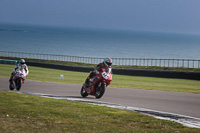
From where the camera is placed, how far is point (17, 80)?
17.5 metres

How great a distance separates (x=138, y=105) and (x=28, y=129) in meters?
5.52

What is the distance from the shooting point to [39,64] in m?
46.2

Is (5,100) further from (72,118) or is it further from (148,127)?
(148,127)

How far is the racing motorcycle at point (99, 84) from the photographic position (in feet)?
46.1

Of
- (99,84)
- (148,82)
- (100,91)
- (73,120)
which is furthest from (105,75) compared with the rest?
(148,82)

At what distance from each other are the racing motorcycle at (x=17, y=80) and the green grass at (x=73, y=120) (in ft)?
20.9

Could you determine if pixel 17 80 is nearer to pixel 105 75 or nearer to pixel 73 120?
pixel 105 75

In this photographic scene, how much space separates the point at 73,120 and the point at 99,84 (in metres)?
5.76

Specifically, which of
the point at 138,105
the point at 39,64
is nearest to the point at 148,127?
the point at 138,105

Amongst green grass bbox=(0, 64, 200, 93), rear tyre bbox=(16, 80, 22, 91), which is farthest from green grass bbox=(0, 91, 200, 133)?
green grass bbox=(0, 64, 200, 93)

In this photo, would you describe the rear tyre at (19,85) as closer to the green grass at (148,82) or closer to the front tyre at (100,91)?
the front tyre at (100,91)

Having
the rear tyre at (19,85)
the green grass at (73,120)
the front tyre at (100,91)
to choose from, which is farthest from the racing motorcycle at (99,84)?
the rear tyre at (19,85)

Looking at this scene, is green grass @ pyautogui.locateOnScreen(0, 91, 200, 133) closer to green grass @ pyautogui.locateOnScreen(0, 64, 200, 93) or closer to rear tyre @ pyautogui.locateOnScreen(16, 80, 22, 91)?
rear tyre @ pyautogui.locateOnScreen(16, 80, 22, 91)

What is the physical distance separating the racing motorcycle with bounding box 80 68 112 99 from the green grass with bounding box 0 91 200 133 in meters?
3.26
